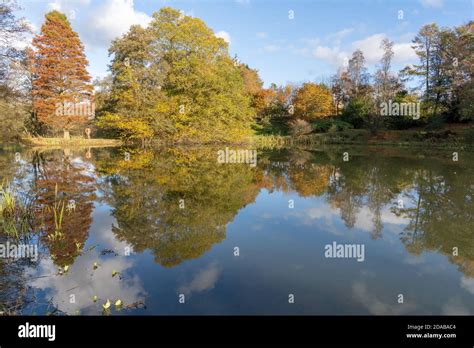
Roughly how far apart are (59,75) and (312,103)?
90.7 ft

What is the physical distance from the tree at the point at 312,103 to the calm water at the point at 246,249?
1200 inches

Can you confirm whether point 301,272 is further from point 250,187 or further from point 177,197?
point 250,187

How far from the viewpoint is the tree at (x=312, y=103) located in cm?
4106

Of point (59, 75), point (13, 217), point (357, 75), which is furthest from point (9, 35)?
point (357, 75)

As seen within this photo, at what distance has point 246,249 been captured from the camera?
19.2 ft

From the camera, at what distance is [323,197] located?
388 inches

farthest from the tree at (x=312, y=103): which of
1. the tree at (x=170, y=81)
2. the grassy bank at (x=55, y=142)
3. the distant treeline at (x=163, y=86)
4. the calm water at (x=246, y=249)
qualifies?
the calm water at (x=246, y=249)

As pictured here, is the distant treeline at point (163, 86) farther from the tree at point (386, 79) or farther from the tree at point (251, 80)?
the tree at point (251, 80)

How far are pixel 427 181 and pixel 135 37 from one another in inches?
1041

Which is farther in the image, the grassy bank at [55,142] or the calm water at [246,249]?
the grassy bank at [55,142]

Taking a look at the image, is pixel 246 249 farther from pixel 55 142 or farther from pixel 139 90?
pixel 55 142

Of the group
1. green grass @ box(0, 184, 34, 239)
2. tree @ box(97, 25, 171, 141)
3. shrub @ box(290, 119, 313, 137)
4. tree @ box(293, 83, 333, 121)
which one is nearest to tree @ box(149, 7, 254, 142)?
tree @ box(97, 25, 171, 141)

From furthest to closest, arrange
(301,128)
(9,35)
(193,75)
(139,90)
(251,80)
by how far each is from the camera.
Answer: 1. (251,80)
2. (301,128)
3. (139,90)
4. (193,75)
5. (9,35)

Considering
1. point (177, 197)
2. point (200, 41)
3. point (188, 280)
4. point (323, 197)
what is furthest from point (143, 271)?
point (200, 41)
